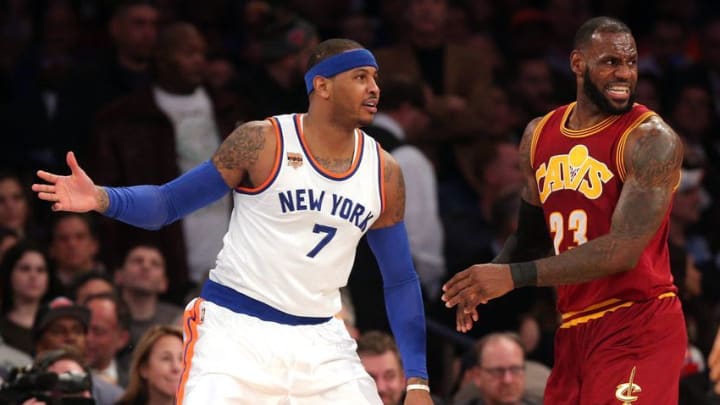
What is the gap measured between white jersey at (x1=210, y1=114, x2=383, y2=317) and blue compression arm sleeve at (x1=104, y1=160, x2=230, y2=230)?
149 mm

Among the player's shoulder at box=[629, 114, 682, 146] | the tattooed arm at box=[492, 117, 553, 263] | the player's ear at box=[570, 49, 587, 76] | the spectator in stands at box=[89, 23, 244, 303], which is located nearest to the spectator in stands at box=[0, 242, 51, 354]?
the spectator in stands at box=[89, 23, 244, 303]

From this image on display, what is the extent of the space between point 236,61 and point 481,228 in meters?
2.86

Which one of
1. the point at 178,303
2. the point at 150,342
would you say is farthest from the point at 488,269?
the point at 178,303

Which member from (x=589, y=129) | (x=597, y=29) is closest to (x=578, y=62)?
(x=597, y=29)

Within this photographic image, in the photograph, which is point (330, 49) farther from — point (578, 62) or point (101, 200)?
point (101, 200)

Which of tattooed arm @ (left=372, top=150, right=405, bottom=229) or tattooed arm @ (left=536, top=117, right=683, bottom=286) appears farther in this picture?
tattooed arm @ (left=372, top=150, right=405, bottom=229)

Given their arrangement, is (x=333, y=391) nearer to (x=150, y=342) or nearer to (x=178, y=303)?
(x=150, y=342)

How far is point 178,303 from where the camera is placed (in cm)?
1009

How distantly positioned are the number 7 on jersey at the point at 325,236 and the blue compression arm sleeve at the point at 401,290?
354mm

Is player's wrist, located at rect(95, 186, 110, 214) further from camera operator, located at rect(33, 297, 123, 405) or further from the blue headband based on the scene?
camera operator, located at rect(33, 297, 123, 405)

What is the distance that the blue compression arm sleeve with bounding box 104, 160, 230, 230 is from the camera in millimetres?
6215

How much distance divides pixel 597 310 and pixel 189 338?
1701 mm

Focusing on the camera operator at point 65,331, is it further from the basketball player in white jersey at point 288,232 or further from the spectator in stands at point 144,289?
the basketball player in white jersey at point 288,232

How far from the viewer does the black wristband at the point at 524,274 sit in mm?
5984
